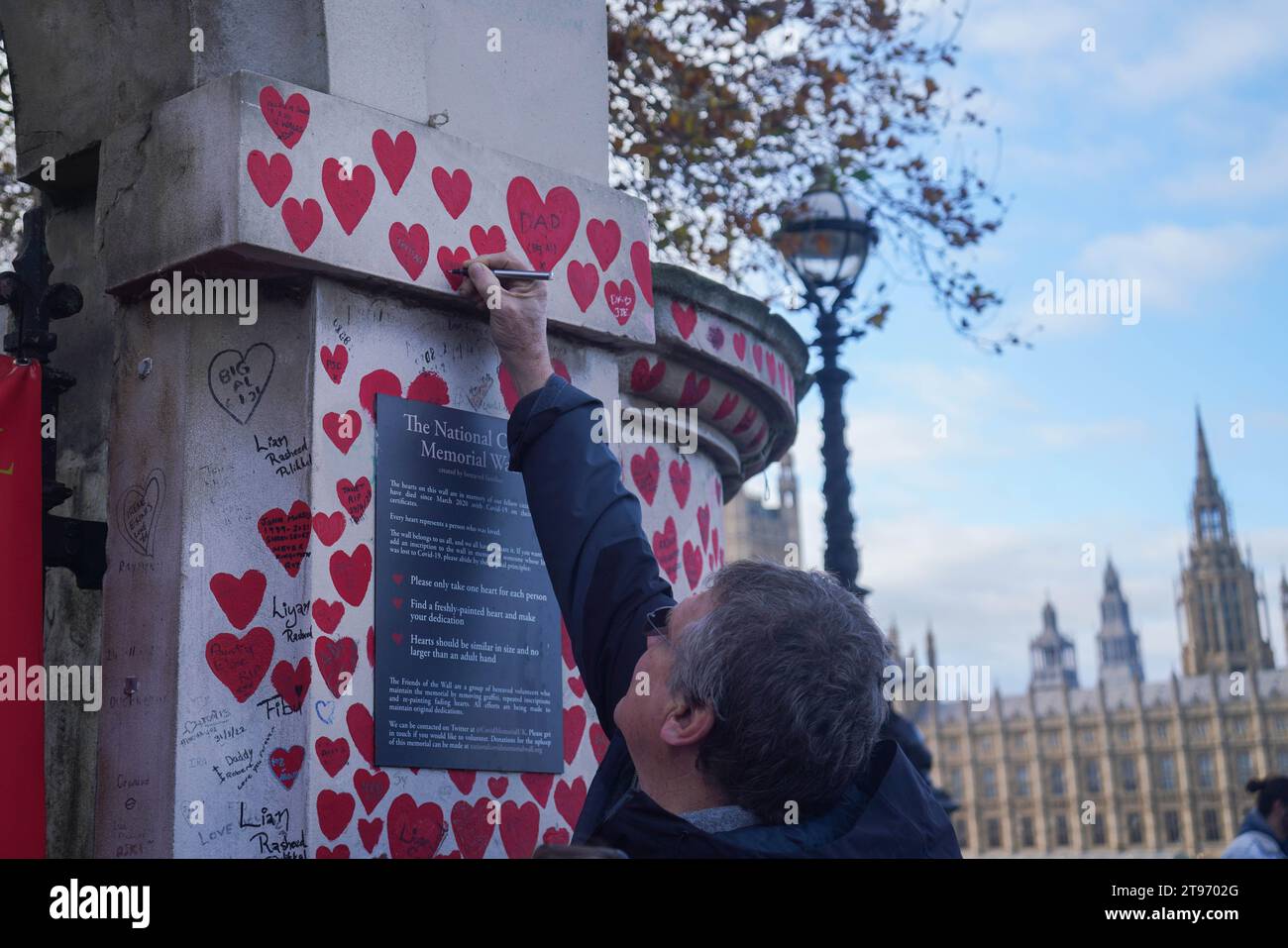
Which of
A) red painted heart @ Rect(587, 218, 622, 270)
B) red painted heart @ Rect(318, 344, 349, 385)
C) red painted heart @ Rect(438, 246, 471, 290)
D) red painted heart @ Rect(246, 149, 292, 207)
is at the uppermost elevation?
red painted heart @ Rect(587, 218, 622, 270)

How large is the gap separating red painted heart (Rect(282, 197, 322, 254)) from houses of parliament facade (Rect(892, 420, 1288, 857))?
95915 mm

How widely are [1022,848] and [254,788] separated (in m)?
105

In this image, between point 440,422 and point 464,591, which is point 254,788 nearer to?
point 464,591

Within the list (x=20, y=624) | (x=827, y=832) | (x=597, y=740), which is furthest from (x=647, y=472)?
(x=827, y=832)

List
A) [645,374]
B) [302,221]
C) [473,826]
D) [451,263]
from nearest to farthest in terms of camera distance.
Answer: [302,221]
[473,826]
[451,263]
[645,374]

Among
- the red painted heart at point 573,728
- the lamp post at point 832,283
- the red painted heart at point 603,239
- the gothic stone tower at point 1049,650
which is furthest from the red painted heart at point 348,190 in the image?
the gothic stone tower at point 1049,650

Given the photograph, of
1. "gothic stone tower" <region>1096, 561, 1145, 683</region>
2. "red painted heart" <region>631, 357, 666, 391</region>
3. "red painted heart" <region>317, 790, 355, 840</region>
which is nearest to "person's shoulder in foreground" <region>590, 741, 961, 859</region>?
"red painted heart" <region>317, 790, 355, 840</region>

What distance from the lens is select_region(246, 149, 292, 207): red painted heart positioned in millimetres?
3242

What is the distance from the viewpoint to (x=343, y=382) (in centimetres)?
341

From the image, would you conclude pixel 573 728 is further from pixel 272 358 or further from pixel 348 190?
pixel 348 190

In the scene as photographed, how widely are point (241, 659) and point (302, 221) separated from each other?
3.06ft

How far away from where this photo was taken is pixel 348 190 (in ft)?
11.2

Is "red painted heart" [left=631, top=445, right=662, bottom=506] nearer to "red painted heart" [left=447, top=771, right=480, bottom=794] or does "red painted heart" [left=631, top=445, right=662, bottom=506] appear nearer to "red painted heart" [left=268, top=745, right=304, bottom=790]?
"red painted heart" [left=447, top=771, right=480, bottom=794]
